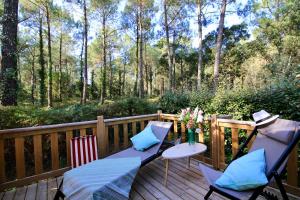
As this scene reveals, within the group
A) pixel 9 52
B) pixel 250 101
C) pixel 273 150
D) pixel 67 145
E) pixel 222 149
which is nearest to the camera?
pixel 273 150

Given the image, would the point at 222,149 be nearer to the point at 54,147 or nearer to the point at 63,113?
the point at 54,147

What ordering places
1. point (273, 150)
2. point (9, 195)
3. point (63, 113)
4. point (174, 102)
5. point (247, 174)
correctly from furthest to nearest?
1. point (174, 102)
2. point (63, 113)
3. point (9, 195)
4. point (273, 150)
5. point (247, 174)

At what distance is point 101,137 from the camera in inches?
145

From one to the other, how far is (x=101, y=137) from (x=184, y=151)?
1545 mm

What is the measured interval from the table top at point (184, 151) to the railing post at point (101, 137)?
4.05 feet

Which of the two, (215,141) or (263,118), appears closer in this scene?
(263,118)

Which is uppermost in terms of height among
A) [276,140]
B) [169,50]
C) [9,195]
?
[169,50]

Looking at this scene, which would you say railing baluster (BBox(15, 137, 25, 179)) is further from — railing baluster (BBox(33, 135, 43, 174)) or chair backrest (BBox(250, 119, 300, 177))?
chair backrest (BBox(250, 119, 300, 177))

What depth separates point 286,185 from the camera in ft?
8.10

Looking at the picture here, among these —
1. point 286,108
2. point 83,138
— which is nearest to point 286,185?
point 286,108

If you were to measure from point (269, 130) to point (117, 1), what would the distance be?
1497 cm

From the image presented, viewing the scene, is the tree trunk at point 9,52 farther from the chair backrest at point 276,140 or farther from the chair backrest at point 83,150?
the chair backrest at point 276,140

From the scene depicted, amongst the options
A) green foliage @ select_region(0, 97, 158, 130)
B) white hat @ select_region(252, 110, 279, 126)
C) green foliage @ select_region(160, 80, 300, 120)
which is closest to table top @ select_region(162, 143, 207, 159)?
white hat @ select_region(252, 110, 279, 126)

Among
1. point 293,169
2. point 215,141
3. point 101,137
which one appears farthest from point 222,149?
point 101,137
